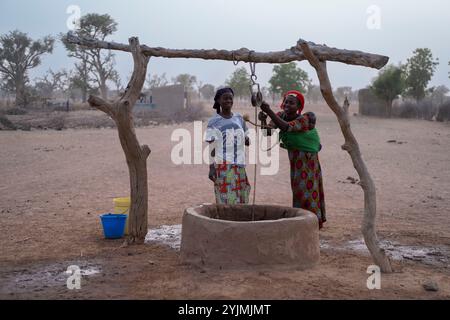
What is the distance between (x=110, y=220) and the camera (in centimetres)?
566

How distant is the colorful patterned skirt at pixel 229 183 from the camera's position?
5113 mm

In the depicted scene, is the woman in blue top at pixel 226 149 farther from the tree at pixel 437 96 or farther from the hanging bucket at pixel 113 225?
the tree at pixel 437 96

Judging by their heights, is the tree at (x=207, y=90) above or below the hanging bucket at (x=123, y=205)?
above

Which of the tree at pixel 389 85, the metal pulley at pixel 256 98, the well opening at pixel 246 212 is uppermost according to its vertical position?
the tree at pixel 389 85

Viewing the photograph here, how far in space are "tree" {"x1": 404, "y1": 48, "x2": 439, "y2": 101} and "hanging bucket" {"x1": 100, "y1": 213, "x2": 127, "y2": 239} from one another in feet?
105

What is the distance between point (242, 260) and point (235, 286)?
1.19 feet

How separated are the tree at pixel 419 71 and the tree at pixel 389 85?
4.05 m

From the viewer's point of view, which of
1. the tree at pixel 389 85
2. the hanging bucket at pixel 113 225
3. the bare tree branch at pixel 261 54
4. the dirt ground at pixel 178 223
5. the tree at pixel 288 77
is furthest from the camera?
the tree at pixel 288 77

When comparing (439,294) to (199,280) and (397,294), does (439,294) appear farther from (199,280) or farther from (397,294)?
(199,280)

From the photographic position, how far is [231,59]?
195 inches

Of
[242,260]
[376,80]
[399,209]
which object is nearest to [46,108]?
[376,80]

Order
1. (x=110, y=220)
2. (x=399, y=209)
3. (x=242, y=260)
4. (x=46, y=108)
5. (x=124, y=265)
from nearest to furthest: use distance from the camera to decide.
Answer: (x=242, y=260) → (x=124, y=265) → (x=110, y=220) → (x=399, y=209) → (x=46, y=108)

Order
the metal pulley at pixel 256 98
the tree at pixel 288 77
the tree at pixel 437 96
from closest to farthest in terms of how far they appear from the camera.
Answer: the metal pulley at pixel 256 98
the tree at pixel 437 96
the tree at pixel 288 77

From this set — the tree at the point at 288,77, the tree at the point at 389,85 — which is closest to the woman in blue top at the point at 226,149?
the tree at the point at 389,85
